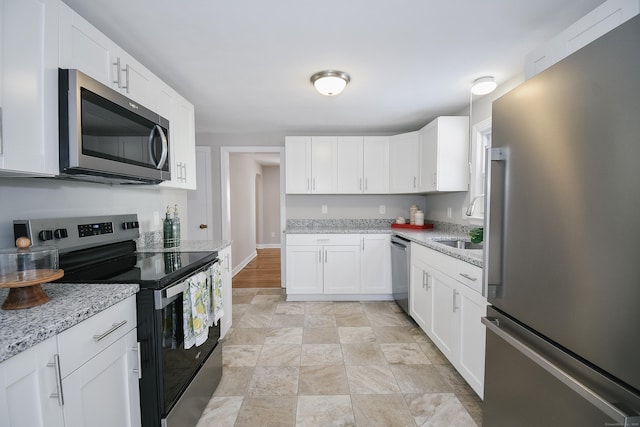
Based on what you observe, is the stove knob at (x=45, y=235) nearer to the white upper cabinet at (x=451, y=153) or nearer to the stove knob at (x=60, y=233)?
the stove knob at (x=60, y=233)

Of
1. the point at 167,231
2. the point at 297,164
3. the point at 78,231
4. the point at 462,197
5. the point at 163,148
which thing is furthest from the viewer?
the point at 297,164

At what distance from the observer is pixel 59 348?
81cm

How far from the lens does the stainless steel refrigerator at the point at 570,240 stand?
70 cm

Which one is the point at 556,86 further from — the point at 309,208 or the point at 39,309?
the point at 309,208

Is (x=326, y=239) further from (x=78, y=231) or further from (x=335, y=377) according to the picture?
(x=78, y=231)

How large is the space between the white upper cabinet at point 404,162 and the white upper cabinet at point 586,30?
2.13 metres

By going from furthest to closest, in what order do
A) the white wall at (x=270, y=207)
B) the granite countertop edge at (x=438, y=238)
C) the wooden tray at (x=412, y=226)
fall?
1. the white wall at (x=270, y=207)
2. the wooden tray at (x=412, y=226)
3. the granite countertop edge at (x=438, y=238)

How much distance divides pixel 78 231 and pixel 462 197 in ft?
10.8

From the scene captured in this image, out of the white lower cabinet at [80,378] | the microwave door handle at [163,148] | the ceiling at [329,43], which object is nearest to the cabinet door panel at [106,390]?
the white lower cabinet at [80,378]

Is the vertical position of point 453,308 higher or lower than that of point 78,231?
lower

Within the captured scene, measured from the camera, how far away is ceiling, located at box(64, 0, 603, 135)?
1443 millimetres

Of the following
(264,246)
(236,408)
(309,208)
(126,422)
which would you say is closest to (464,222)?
(309,208)

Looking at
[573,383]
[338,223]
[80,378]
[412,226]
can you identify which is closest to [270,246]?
[338,223]

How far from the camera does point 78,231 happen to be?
1.53 m
